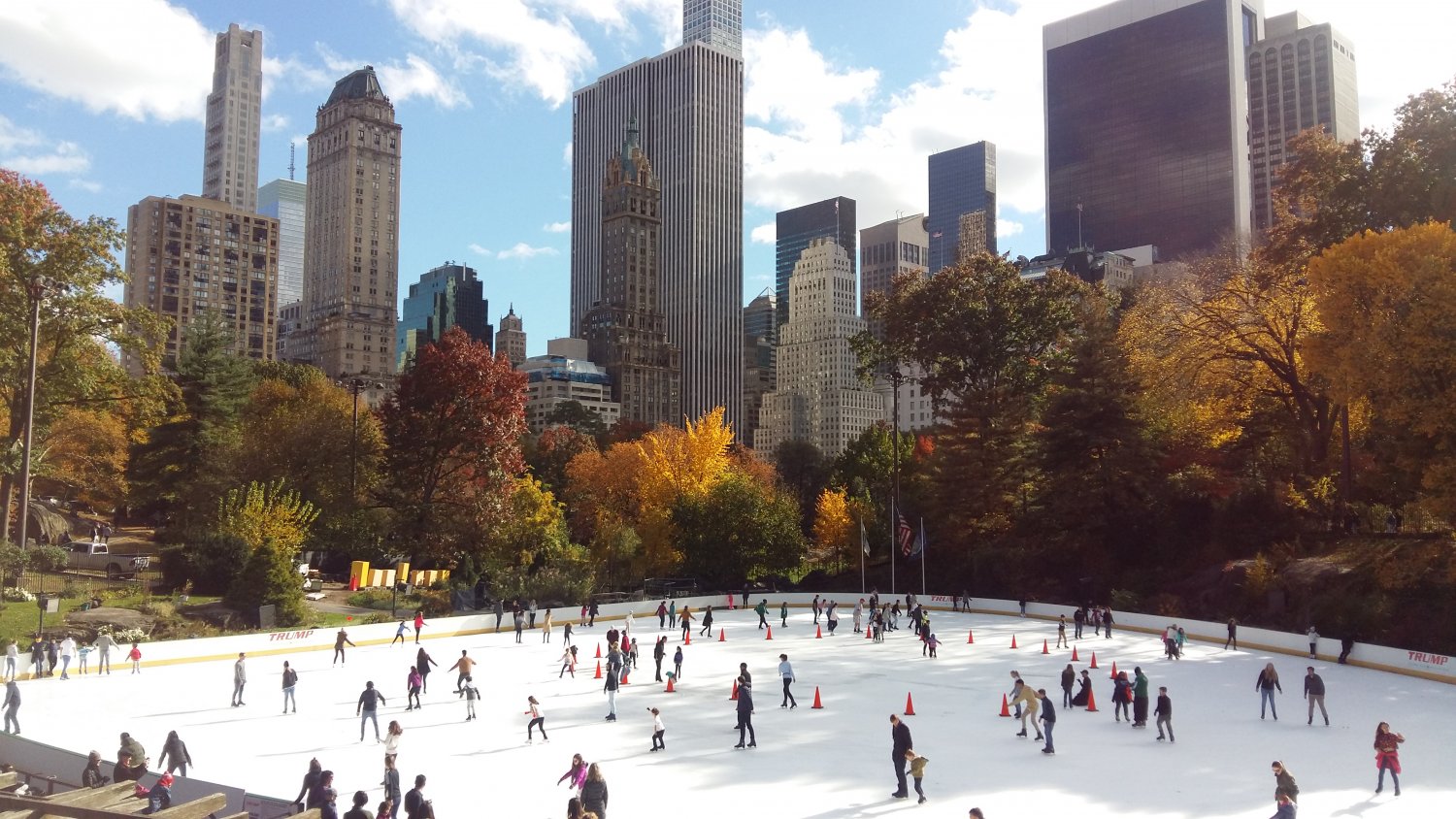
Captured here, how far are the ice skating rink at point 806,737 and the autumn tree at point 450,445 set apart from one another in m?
16.0

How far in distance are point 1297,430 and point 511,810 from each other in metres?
43.2

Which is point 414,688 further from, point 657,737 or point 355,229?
point 355,229

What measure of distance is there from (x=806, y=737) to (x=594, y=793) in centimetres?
734

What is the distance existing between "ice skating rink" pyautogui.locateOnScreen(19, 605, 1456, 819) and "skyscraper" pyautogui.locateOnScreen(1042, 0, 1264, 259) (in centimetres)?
16800

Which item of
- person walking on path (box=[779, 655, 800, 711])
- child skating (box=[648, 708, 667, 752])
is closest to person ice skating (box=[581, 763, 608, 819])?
child skating (box=[648, 708, 667, 752])

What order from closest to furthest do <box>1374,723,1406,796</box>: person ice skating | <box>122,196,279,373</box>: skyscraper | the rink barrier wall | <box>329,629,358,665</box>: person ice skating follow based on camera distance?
<box>1374,723,1406,796</box>: person ice skating → the rink barrier wall → <box>329,629,358,665</box>: person ice skating → <box>122,196,279,373</box>: skyscraper

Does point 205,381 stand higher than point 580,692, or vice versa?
point 205,381

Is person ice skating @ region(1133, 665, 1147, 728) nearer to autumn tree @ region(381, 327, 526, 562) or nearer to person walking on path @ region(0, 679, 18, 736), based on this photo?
person walking on path @ region(0, 679, 18, 736)

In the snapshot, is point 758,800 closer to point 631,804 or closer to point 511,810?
point 631,804

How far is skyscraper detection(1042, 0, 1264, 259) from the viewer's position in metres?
180

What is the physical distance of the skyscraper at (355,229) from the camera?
185m

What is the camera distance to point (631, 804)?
49.2ft

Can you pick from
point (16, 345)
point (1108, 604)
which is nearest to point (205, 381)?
point (16, 345)

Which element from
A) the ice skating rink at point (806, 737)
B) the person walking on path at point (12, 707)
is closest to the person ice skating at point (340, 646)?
the ice skating rink at point (806, 737)
